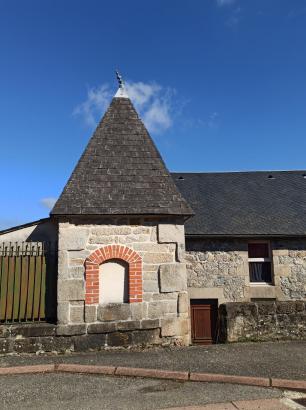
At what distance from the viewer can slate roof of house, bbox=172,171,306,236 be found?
421 inches

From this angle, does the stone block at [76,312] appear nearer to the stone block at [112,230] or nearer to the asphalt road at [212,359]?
the asphalt road at [212,359]

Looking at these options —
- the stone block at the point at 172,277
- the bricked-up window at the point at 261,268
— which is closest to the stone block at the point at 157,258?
the stone block at the point at 172,277

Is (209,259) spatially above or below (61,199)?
below

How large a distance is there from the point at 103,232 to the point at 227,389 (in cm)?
363

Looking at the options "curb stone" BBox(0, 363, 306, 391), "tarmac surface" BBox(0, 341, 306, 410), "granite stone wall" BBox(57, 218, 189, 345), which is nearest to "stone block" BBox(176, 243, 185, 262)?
"granite stone wall" BBox(57, 218, 189, 345)

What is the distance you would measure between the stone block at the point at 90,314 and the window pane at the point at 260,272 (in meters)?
5.56

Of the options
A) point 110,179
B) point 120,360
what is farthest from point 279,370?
point 110,179

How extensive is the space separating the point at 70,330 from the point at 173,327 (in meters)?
1.96

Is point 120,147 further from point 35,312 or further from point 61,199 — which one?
point 35,312

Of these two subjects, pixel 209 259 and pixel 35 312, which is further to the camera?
pixel 209 259

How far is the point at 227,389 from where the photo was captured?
4.78m

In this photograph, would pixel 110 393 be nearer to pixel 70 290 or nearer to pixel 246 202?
pixel 70 290

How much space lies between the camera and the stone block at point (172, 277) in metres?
7.21

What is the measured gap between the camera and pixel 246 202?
12.4 meters
